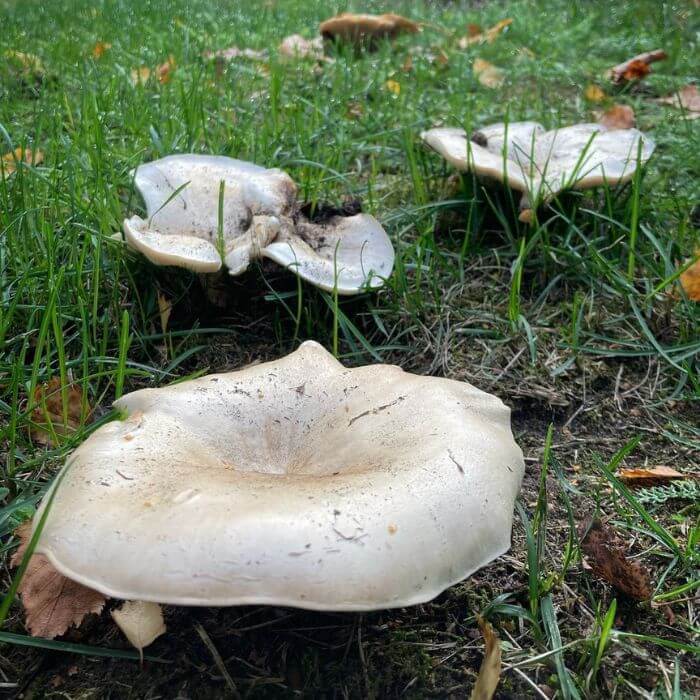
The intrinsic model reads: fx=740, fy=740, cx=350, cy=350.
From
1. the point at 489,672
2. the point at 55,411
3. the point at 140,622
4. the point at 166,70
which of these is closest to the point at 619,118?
the point at 166,70

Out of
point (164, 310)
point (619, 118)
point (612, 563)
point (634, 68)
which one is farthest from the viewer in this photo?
point (634, 68)

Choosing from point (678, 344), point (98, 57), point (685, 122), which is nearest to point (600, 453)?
point (678, 344)

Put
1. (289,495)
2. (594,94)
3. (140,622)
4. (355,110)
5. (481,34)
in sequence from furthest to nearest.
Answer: (481,34) → (594,94) → (355,110) → (140,622) → (289,495)

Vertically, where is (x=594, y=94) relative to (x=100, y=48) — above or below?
below

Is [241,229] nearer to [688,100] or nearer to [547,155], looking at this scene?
[547,155]

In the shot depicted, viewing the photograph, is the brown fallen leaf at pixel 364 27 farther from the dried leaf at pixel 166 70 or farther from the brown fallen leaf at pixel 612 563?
the brown fallen leaf at pixel 612 563

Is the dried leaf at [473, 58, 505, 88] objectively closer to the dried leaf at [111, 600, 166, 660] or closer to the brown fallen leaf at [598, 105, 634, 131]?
the brown fallen leaf at [598, 105, 634, 131]

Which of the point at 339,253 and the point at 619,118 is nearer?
the point at 339,253
